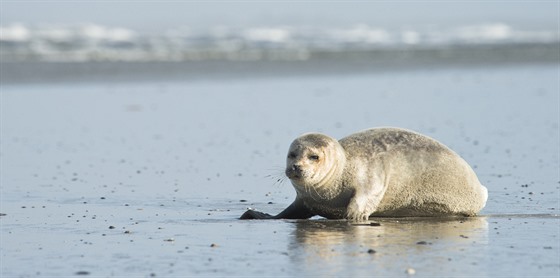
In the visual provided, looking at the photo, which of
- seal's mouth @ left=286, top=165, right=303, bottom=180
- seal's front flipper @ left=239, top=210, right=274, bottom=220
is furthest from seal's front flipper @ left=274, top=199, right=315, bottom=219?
seal's mouth @ left=286, top=165, right=303, bottom=180

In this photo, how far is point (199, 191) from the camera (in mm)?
9555

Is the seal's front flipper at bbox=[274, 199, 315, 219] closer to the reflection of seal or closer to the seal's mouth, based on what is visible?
the reflection of seal

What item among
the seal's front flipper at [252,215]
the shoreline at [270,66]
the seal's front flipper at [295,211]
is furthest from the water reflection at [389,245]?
the shoreline at [270,66]

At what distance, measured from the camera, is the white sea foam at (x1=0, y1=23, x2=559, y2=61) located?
30.5m

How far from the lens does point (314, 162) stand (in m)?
7.91

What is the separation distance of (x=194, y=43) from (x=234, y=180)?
29476mm

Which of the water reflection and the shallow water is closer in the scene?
the water reflection

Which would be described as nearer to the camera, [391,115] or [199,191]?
[199,191]

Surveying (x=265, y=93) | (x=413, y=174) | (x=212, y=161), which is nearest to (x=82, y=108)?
(x=265, y=93)

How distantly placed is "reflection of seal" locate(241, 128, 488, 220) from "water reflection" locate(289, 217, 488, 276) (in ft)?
0.58

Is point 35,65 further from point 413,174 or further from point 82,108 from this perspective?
point 413,174

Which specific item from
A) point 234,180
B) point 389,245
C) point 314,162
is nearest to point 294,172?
point 314,162

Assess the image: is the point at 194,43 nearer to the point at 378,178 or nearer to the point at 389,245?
the point at 378,178

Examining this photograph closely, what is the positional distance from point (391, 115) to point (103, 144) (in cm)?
451
